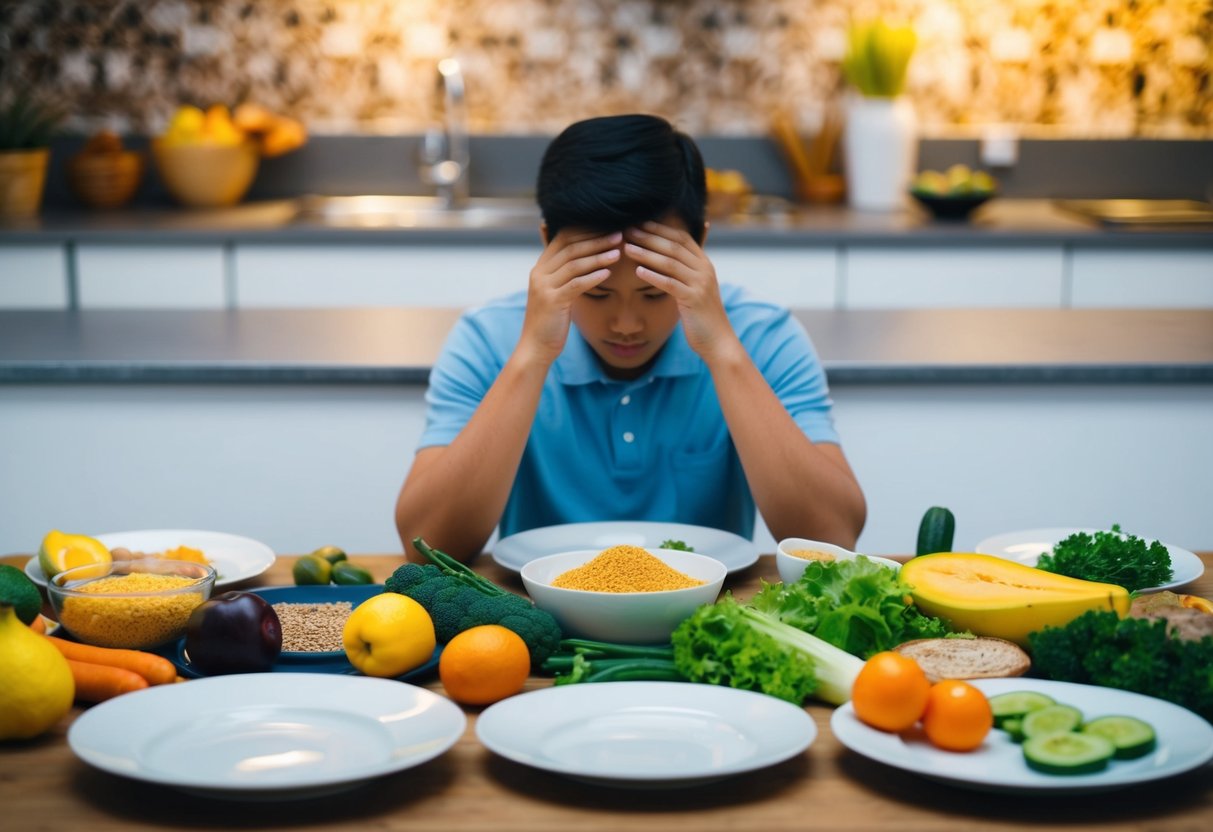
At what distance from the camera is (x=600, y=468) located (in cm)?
186

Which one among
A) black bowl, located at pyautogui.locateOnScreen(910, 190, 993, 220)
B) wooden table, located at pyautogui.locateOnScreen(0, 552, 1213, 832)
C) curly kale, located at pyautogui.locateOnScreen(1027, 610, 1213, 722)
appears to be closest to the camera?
wooden table, located at pyautogui.locateOnScreen(0, 552, 1213, 832)

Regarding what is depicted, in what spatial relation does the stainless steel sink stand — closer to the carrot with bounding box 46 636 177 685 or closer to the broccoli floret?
the broccoli floret

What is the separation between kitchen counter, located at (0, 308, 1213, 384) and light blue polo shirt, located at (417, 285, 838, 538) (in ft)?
0.84

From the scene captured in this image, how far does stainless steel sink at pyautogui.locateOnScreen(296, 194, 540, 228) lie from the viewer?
13.1ft

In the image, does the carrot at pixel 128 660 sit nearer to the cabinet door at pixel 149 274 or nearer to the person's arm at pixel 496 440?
the person's arm at pixel 496 440

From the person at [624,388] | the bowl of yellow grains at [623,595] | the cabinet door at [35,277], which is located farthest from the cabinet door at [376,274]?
the bowl of yellow grains at [623,595]

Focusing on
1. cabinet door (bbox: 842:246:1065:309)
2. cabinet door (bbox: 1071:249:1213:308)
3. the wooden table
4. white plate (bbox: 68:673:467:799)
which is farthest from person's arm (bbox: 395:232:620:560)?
cabinet door (bbox: 1071:249:1213:308)

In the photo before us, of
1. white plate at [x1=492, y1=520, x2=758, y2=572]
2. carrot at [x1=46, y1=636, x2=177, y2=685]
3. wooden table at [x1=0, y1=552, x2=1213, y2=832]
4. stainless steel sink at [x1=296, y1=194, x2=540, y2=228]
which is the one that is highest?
stainless steel sink at [x1=296, y1=194, x2=540, y2=228]

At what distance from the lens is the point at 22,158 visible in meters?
3.74

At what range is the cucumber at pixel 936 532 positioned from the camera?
1.39 metres

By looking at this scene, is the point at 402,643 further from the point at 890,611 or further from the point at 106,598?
the point at 890,611

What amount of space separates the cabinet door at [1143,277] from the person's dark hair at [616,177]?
84.3 inches

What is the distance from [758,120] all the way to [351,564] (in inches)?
119

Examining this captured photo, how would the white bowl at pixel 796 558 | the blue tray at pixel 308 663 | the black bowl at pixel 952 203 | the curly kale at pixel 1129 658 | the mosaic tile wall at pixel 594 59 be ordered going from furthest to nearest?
the mosaic tile wall at pixel 594 59 → the black bowl at pixel 952 203 → the white bowl at pixel 796 558 → the blue tray at pixel 308 663 → the curly kale at pixel 1129 658
